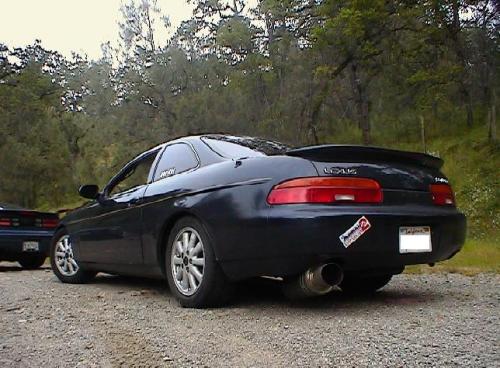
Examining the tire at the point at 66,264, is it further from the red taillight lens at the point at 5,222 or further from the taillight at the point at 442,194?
the taillight at the point at 442,194

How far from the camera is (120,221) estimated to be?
4.96 metres

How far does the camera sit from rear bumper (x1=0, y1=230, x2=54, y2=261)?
822cm

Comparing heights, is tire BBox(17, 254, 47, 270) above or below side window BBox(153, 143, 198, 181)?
below

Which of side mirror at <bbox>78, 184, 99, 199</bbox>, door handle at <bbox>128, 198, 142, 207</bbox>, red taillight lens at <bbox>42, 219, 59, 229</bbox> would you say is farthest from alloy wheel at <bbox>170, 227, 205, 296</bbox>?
red taillight lens at <bbox>42, 219, 59, 229</bbox>

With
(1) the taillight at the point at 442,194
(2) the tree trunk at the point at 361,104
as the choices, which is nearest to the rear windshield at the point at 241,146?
(1) the taillight at the point at 442,194

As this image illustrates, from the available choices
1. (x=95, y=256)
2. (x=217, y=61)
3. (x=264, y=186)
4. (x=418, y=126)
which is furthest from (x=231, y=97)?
(x=264, y=186)

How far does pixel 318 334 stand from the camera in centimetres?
298

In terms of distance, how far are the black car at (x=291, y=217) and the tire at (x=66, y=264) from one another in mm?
1624

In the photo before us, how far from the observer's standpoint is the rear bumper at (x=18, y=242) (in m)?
8.22

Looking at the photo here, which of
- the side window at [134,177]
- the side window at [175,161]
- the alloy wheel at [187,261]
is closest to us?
the alloy wheel at [187,261]

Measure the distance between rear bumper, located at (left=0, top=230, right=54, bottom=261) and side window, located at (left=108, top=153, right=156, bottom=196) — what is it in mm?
3498

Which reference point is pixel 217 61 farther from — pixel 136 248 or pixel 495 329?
pixel 495 329

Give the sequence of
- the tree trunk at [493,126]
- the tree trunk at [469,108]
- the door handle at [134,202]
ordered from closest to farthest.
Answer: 1. the door handle at [134,202]
2. the tree trunk at [493,126]
3. the tree trunk at [469,108]

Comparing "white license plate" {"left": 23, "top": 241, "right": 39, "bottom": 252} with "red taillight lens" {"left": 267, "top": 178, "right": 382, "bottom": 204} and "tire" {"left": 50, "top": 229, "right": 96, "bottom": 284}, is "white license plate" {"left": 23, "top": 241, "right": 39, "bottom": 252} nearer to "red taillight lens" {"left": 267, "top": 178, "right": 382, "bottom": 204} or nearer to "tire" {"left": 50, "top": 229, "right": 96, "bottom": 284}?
"tire" {"left": 50, "top": 229, "right": 96, "bottom": 284}
